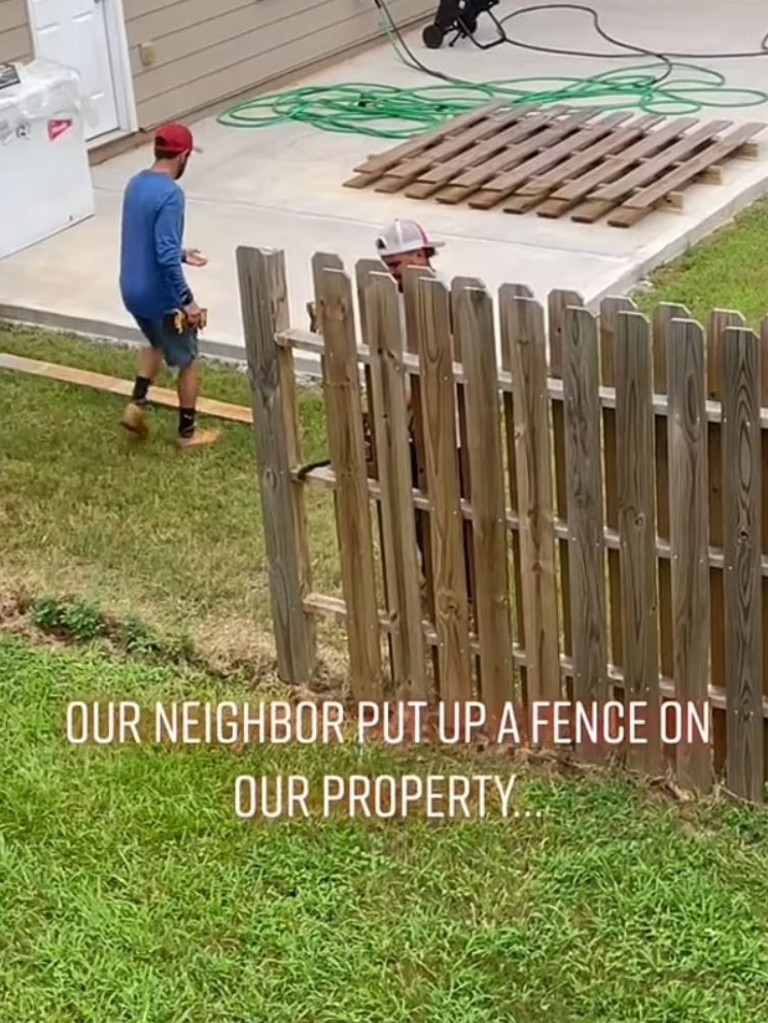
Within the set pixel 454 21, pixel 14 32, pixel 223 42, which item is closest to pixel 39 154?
pixel 14 32

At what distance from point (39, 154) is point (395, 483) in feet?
19.9

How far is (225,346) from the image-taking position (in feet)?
26.7

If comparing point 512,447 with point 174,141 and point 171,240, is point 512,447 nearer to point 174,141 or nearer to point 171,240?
point 171,240

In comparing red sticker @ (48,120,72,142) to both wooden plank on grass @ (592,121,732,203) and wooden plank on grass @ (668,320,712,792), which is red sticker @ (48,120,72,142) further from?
wooden plank on grass @ (668,320,712,792)

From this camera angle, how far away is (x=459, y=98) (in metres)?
12.5

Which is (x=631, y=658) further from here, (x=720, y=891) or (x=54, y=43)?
(x=54, y=43)

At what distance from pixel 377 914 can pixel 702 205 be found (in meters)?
6.37

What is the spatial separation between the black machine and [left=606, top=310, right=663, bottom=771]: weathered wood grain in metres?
10.7

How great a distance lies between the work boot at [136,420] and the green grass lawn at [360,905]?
8.32ft

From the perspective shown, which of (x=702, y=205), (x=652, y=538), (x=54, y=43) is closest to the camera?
(x=652, y=538)

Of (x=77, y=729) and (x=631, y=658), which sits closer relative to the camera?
(x=631, y=658)

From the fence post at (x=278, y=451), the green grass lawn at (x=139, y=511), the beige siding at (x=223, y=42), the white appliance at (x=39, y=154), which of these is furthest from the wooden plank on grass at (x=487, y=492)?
the beige siding at (x=223, y=42)

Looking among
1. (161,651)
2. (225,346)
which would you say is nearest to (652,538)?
(161,651)

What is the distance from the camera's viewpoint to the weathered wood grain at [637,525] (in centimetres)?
409
